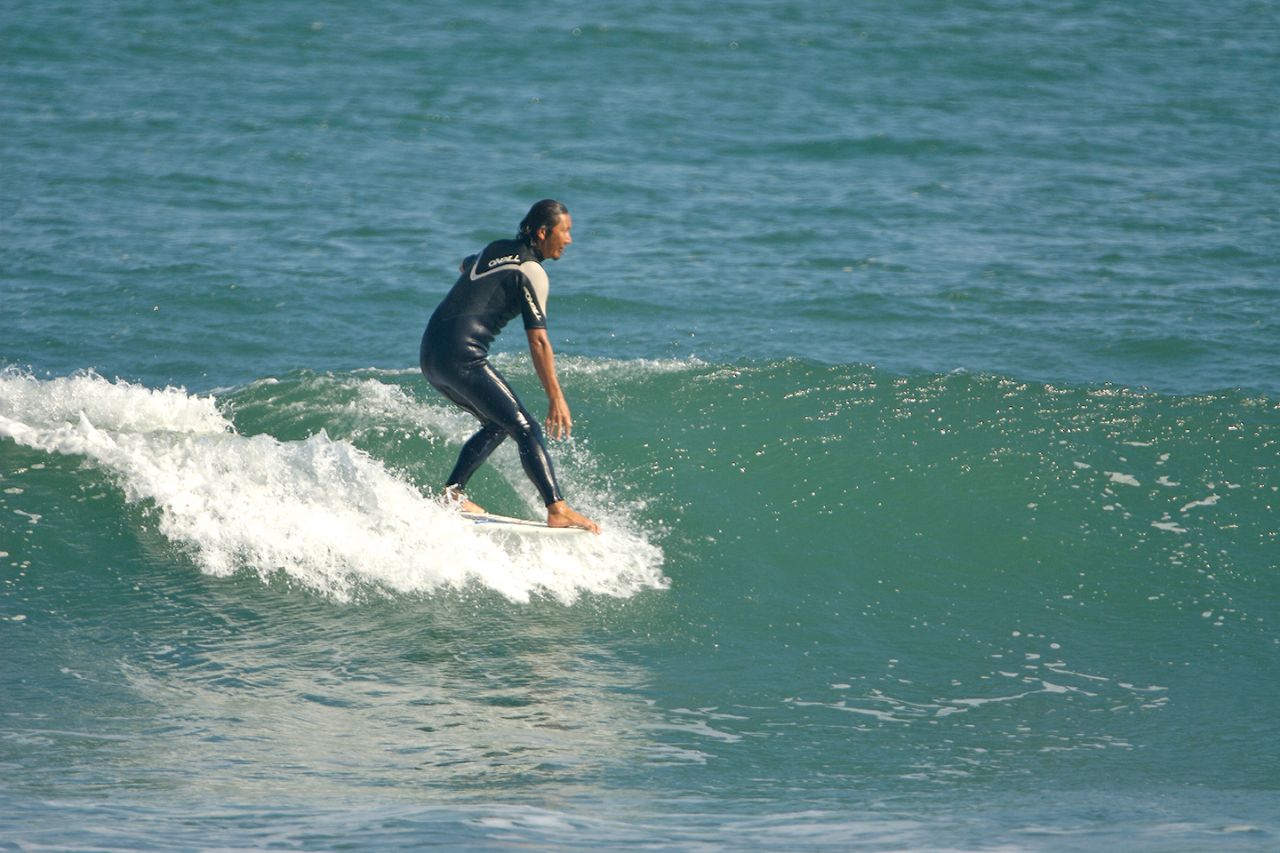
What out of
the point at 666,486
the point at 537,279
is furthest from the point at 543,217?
the point at 666,486

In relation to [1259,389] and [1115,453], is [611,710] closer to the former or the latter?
[1115,453]

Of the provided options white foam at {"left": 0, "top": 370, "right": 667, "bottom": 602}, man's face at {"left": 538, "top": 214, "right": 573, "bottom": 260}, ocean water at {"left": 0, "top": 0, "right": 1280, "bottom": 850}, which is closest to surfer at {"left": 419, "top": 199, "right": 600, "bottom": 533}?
man's face at {"left": 538, "top": 214, "right": 573, "bottom": 260}

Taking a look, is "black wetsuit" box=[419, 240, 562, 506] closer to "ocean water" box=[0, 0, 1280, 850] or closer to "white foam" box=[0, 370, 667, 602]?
"white foam" box=[0, 370, 667, 602]

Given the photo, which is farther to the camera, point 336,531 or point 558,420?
point 336,531

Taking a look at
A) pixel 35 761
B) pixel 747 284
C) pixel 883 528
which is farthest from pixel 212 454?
pixel 747 284

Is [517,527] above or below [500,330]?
below

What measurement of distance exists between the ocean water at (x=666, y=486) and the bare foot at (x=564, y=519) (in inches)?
6.4

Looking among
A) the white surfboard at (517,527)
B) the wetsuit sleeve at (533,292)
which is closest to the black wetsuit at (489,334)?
the wetsuit sleeve at (533,292)

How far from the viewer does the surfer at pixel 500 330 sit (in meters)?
7.00

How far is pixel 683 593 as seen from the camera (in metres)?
7.49

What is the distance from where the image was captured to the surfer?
23.0ft

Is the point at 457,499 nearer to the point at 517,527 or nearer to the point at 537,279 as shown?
the point at 517,527

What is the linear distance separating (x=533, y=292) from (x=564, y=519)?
1162mm

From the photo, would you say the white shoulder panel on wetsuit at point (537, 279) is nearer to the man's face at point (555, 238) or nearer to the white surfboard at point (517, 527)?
the man's face at point (555, 238)
